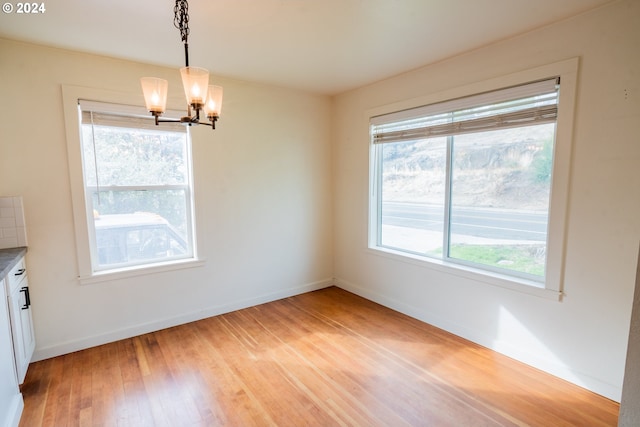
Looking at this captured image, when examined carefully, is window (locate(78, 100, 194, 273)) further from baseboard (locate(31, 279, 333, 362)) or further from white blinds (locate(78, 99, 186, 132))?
baseboard (locate(31, 279, 333, 362))

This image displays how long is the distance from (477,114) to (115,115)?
3.13 meters

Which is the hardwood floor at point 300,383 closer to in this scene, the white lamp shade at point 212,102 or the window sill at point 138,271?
the window sill at point 138,271

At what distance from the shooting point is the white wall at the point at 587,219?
6.56ft

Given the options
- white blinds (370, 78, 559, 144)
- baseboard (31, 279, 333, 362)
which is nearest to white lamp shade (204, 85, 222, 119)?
white blinds (370, 78, 559, 144)

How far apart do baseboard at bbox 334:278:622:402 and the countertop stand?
3215 mm

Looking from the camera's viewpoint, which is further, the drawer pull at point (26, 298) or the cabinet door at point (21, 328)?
the drawer pull at point (26, 298)

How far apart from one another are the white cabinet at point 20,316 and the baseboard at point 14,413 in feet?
0.61

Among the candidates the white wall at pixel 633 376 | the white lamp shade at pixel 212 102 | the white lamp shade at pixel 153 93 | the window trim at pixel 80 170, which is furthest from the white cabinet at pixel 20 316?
the white wall at pixel 633 376

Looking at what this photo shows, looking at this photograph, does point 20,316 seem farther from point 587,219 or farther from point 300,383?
point 587,219

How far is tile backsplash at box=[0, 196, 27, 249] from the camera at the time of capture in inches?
95.2

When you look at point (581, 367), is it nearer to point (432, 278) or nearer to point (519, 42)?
point (432, 278)

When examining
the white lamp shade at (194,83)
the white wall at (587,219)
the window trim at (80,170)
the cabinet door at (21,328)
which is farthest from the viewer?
the window trim at (80,170)

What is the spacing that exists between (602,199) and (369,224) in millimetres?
2146

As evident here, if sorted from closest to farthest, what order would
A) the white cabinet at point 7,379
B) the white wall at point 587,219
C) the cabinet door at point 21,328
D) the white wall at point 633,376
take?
1. the white wall at point 633,376
2. the white cabinet at point 7,379
3. the white wall at point 587,219
4. the cabinet door at point 21,328
